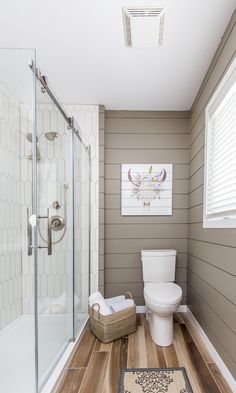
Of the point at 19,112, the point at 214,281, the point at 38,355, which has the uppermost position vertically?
the point at 19,112

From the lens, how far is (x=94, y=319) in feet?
7.89

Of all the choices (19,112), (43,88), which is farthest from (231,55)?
(19,112)

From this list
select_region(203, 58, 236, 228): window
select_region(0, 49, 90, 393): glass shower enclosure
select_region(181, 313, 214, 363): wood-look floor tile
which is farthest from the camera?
select_region(181, 313, 214, 363): wood-look floor tile

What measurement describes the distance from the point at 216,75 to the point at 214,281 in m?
1.56

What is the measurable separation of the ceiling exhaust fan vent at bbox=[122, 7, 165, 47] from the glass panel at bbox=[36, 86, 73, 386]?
2.30 ft

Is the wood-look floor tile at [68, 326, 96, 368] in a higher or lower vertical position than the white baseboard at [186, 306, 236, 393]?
lower

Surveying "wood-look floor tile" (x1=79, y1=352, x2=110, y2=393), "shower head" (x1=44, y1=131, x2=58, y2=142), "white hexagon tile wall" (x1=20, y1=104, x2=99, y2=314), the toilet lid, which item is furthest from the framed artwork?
"wood-look floor tile" (x1=79, y1=352, x2=110, y2=393)

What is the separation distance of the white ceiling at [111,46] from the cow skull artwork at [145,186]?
2.69ft

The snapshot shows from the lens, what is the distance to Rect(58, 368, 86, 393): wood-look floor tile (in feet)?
5.49

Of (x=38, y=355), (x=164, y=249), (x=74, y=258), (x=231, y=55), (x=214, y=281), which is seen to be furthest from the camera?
(x=164, y=249)

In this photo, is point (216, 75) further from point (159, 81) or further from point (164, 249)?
point (164, 249)

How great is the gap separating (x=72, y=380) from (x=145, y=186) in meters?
1.92

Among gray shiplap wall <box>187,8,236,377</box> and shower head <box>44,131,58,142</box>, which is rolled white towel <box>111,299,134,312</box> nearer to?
gray shiplap wall <box>187,8,236,377</box>

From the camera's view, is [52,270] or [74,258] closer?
[52,270]
